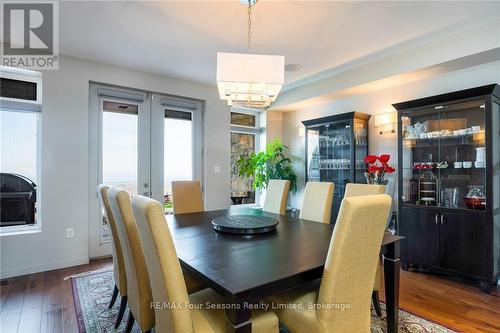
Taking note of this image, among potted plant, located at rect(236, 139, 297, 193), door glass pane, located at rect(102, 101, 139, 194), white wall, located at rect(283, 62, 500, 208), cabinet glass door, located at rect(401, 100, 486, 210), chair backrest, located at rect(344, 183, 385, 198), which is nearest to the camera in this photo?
chair backrest, located at rect(344, 183, 385, 198)

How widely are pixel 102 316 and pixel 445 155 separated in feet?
13.0

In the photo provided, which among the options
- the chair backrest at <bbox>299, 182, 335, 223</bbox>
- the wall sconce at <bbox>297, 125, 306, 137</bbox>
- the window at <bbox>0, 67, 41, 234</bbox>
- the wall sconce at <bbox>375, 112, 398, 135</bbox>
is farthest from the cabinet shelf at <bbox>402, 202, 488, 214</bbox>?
the window at <bbox>0, 67, 41, 234</bbox>

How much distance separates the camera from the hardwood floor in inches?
85.3

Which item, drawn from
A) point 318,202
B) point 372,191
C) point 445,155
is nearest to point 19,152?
point 318,202

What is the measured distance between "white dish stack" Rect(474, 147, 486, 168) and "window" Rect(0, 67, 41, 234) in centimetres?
516

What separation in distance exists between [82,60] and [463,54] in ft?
14.6

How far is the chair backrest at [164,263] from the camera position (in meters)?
1.18

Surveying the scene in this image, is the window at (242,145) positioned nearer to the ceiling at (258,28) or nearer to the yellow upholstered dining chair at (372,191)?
the ceiling at (258,28)

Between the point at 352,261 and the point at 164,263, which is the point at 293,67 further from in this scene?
the point at 164,263

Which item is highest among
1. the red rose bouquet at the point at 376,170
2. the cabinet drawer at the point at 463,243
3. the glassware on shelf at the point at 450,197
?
the red rose bouquet at the point at 376,170

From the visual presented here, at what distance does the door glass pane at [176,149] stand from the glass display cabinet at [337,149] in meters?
2.07

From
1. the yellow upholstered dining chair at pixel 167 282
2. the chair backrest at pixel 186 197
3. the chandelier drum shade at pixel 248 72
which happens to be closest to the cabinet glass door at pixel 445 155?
the chandelier drum shade at pixel 248 72

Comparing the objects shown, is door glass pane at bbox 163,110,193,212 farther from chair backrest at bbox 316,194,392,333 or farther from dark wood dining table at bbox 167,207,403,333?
chair backrest at bbox 316,194,392,333

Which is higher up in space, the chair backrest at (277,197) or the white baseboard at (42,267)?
the chair backrest at (277,197)
